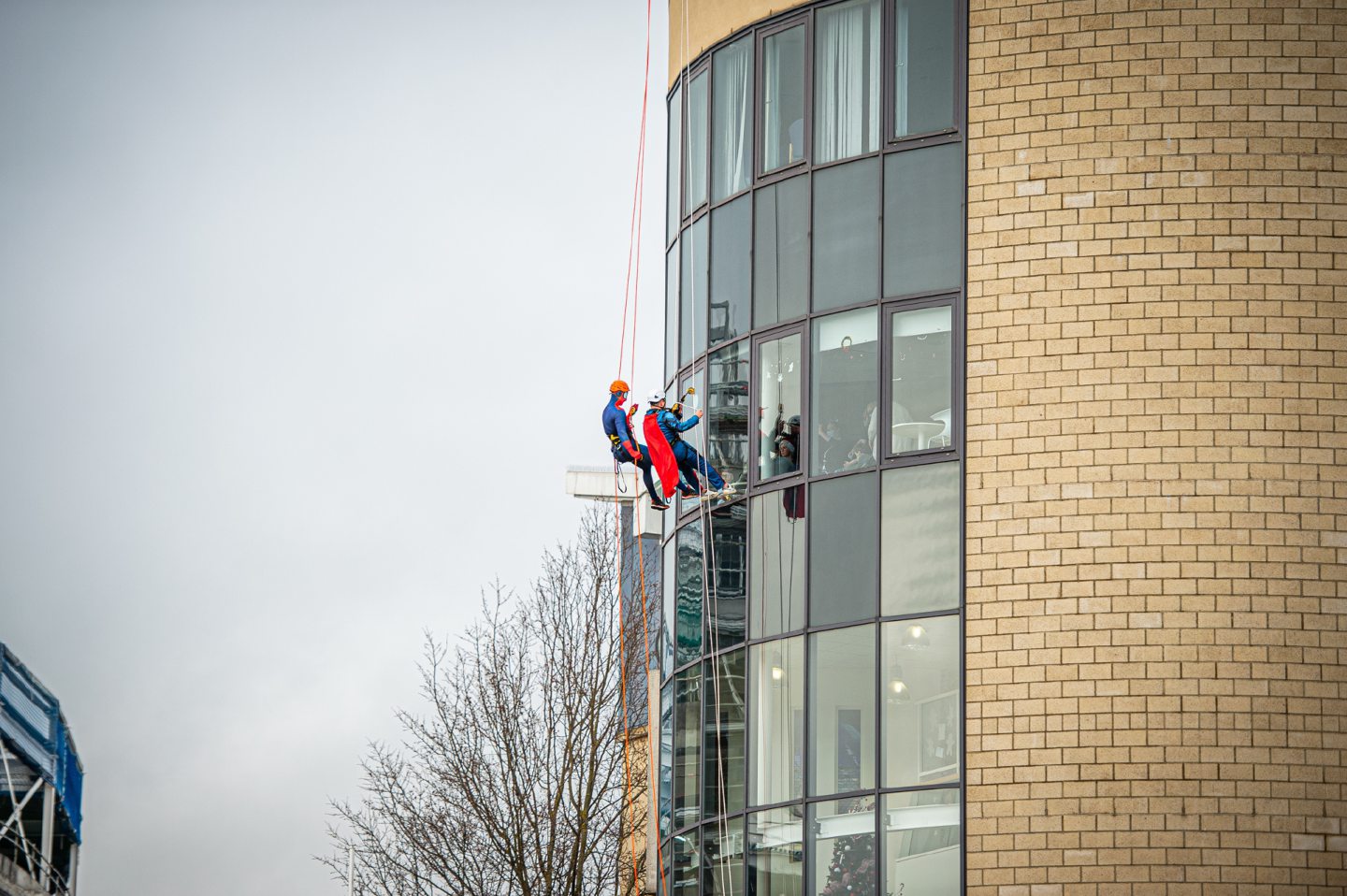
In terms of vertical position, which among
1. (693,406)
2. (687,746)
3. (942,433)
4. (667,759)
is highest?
(693,406)

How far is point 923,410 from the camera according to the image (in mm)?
19281

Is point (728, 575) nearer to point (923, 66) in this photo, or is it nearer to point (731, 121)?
point (731, 121)

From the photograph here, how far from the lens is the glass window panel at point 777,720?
781 inches

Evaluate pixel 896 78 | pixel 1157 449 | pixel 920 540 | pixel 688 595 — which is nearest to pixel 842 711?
pixel 920 540

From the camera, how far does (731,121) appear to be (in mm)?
21891

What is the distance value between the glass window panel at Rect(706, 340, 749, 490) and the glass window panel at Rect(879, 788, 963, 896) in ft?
14.3

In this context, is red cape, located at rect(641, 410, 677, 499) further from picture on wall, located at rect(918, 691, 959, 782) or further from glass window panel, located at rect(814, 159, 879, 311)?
picture on wall, located at rect(918, 691, 959, 782)

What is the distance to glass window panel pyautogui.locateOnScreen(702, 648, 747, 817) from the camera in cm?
2058

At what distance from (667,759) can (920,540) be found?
502cm

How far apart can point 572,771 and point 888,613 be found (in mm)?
17424

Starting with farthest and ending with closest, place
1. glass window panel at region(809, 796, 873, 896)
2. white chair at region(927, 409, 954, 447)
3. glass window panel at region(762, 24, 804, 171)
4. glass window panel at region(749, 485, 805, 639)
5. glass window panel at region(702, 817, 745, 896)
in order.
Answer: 1. glass window panel at region(762, 24, 804, 171)
2. glass window panel at region(702, 817, 745, 896)
3. glass window panel at region(749, 485, 805, 639)
4. white chair at region(927, 409, 954, 447)
5. glass window panel at region(809, 796, 873, 896)

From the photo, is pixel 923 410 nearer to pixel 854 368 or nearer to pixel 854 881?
pixel 854 368

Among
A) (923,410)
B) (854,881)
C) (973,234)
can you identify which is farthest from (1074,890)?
(973,234)

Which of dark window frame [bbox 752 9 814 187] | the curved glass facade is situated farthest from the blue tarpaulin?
dark window frame [bbox 752 9 814 187]
